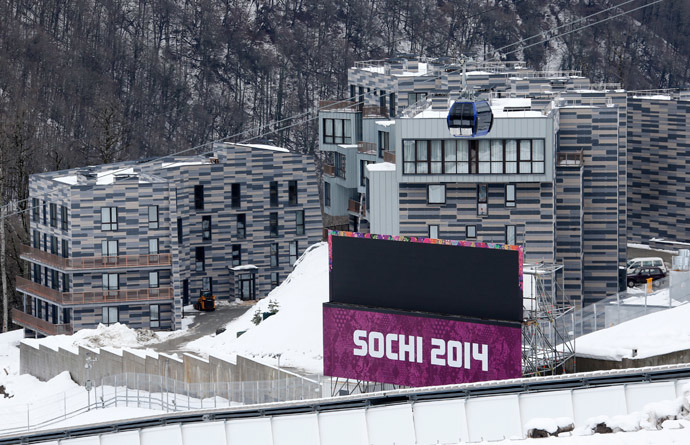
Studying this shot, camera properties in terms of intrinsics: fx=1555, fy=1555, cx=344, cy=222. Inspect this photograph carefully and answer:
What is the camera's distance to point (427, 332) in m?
59.9

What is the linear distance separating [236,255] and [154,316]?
967 centimetres

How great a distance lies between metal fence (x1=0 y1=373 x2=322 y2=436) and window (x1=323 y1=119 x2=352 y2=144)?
1308 inches

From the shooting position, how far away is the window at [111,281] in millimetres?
98250

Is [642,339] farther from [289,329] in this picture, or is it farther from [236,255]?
[236,255]

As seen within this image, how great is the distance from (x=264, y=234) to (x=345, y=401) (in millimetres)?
56341

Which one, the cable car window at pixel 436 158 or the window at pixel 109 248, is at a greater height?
the cable car window at pixel 436 158

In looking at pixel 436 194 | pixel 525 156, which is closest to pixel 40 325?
pixel 436 194

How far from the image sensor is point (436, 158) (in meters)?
80.4

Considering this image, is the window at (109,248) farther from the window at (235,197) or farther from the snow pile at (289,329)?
the window at (235,197)

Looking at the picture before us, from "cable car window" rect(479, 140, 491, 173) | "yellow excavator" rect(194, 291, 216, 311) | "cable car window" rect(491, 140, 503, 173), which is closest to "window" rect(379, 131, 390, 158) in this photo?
"yellow excavator" rect(194, 291, 216, 311)

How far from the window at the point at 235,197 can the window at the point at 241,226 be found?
0.83 metres

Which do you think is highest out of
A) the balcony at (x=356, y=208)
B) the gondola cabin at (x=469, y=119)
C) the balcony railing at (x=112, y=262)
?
the gondola cabin at (x=469, y=119)

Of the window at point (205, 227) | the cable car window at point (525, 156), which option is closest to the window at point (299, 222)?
the window at point (205, 227)

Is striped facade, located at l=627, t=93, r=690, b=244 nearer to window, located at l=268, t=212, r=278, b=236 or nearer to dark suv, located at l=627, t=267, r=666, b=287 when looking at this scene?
dark suv, located at l=627, t=267, r=666, b=287
